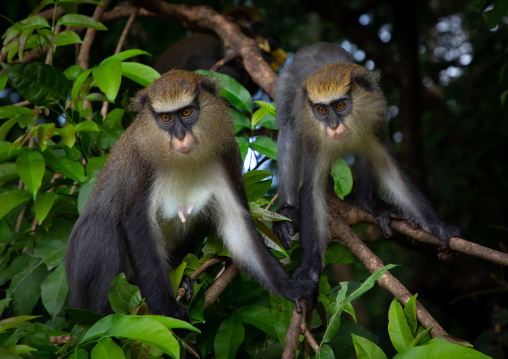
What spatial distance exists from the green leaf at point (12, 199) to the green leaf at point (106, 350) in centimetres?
154

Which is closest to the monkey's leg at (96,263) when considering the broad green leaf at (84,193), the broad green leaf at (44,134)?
the broad green leaf at (84,193)

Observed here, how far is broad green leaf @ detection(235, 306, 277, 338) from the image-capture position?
9.66 ft

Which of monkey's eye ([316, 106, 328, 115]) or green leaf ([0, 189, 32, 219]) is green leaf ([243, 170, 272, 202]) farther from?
green leaf ([0, 189, 32, 219])

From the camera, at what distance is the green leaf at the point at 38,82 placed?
11.5ft

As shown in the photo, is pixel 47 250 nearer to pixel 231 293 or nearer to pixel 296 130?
pixel 231 293

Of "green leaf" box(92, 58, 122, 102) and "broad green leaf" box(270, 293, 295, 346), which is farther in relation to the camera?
"green leaf" box(92, 58, 122, 102)

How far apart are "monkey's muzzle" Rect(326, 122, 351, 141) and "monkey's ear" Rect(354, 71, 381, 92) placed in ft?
1.22

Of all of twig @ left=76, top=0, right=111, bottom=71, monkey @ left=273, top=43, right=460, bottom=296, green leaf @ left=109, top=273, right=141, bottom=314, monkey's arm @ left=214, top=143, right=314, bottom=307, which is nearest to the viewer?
green leaf @ left=109, top=273, right=141, bottom=314

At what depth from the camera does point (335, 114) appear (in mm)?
3744

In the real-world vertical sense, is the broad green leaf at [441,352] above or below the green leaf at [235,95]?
below

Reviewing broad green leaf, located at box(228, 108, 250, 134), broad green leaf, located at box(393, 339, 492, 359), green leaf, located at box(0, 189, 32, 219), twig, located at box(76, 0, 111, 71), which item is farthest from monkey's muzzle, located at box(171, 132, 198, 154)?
twig, located at box(76, 0, 111, 71)

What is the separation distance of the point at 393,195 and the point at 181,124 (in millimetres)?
1688

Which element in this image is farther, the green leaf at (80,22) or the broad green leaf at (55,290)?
the green leaf at (80,22)

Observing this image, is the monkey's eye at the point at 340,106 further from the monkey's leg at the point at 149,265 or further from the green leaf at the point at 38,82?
the green leaf at the point at 38,82
